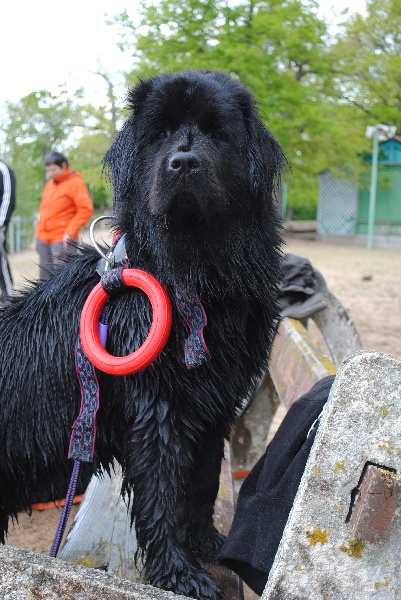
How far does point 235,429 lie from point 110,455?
2043 mm

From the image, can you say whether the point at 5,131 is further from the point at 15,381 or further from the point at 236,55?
the point at 15,381

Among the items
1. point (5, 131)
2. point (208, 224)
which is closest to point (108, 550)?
point (208, 224)

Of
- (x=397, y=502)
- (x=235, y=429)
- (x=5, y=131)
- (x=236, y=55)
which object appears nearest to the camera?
(x=397, y=502)

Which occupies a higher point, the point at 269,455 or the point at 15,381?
the point at 15,381

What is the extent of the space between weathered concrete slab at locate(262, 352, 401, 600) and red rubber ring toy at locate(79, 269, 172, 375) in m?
0.81

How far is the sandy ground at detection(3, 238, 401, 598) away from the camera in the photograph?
346 centimetres

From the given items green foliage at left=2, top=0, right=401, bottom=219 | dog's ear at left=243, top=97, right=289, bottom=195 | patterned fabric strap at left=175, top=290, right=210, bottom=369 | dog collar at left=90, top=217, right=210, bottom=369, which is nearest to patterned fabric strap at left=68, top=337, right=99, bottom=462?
dog collar at left=90, top=217, right=210, bottom=369

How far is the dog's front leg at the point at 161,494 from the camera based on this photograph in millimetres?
1970

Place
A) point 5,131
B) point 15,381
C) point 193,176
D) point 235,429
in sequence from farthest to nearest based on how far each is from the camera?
point 5,131 < point 235,429 < point 15,381 < point 193,176

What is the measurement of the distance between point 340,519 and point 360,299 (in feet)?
34.3

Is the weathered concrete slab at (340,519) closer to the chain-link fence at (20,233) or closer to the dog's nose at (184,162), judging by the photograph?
the dog's nose at (184,162)

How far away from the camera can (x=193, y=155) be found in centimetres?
188

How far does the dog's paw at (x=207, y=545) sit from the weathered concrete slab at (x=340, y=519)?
122 centimetres

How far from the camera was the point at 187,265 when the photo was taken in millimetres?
2000
